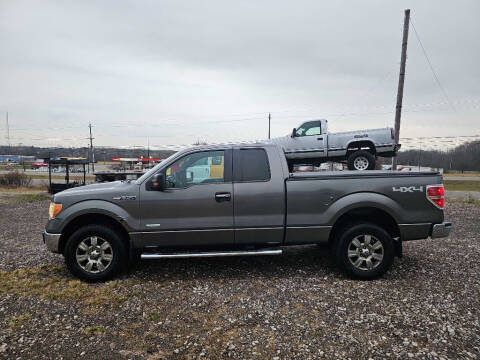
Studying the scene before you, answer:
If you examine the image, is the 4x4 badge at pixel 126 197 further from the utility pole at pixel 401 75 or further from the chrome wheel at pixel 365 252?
the utility pole at pixel 401 75

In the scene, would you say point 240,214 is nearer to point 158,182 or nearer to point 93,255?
point 158,182

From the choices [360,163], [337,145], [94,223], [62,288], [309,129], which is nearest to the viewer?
[62,288]

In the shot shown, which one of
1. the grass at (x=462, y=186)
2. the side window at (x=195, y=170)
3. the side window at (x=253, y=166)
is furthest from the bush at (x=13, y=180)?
the grass at (x=462, y=186)

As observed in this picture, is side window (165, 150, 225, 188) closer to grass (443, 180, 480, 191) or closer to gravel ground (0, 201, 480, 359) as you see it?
gravel ground (0, 201, 480, 359)

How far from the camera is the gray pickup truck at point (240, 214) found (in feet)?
12.4

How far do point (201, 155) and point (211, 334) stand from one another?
7.45 ft

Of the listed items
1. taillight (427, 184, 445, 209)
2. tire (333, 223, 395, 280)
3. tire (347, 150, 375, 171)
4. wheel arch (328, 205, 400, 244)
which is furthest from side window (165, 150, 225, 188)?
tire (347, 150, 375, 171)

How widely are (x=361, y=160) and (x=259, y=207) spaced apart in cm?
479

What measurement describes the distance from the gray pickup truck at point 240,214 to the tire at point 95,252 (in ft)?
0.04

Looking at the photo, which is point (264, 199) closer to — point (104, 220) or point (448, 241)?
point (104, 220)

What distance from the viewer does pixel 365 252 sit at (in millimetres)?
3812

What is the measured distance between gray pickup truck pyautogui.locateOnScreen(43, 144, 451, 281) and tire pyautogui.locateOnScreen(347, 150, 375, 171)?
136 inches

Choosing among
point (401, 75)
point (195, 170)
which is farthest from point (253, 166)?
point (401, 75)

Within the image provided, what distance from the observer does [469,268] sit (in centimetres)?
426
